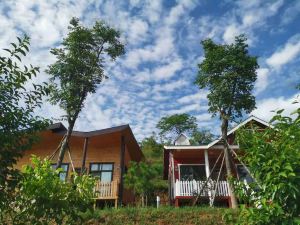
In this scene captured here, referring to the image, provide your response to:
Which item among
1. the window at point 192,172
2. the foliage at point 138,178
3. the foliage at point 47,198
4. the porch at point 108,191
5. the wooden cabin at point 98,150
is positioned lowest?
the foliage at point 47,198

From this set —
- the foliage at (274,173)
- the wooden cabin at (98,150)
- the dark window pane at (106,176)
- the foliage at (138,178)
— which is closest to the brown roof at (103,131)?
the wooden cabin at (98,150)

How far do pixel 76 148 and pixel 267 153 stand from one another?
20.1m

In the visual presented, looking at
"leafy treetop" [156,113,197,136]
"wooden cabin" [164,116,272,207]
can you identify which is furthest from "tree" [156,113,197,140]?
"wooden cabin" [164,116,272,207]

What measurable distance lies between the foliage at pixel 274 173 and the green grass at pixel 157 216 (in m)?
9.28

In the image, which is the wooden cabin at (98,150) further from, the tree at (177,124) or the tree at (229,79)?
the tree at (177,124)

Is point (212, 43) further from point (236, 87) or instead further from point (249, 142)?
point (249, 142)

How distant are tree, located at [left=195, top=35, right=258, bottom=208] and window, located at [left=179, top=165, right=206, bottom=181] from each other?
3261mm

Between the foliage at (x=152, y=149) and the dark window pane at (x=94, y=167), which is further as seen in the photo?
the foliage at (x=152, y=149)

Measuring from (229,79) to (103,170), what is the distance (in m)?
10.3

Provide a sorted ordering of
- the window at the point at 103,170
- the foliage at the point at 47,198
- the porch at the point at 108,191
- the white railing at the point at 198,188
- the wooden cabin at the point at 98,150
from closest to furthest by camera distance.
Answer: the foliage at the point at 47,198
the porch at the point at 108,191
the white railing at the point at 198,188
the wooden cabin at the point at 98,150
the window at the point at 103,170

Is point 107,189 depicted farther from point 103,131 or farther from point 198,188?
point 198,188

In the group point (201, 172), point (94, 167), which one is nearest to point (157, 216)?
point (201, 172)

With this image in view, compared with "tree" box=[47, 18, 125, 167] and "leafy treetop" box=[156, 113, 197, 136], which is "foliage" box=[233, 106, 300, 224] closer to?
"tree" box=[47, 18, 125, 167]

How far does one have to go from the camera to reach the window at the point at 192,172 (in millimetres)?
22828
